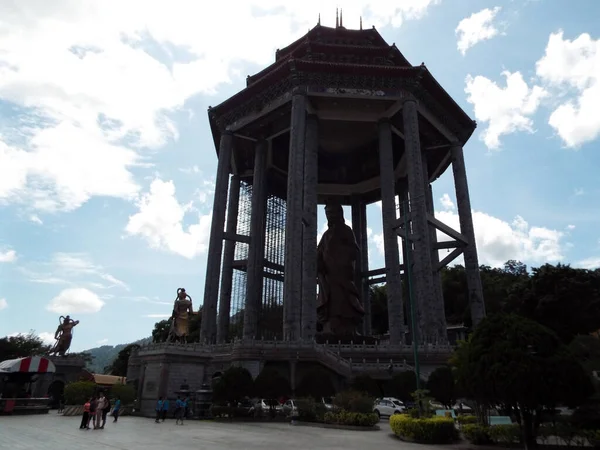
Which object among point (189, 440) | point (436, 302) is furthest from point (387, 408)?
point (436, 302)

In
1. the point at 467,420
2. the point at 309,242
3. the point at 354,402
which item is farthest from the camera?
the point at 309,242

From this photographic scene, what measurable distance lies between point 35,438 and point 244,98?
4029 cm

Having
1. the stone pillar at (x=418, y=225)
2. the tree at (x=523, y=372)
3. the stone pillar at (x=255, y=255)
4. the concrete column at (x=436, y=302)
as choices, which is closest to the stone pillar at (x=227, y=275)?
the stone pillar at (x=255, y=255)

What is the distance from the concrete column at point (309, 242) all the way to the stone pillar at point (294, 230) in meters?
0.65

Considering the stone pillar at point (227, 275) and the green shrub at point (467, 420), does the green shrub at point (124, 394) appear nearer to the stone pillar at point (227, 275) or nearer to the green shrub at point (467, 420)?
the stone pillar at point (227, 275)

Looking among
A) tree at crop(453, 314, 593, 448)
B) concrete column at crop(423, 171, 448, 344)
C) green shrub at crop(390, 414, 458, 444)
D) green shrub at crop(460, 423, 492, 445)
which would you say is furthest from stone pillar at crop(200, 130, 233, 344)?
tree at crop(453, 314, 593, 448)

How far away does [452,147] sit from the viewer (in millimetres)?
51719

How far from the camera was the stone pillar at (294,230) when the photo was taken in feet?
118

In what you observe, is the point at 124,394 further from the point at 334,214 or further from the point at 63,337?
the point at 334,214

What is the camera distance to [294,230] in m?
37.9

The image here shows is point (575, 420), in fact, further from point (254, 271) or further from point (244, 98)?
point (244, 98)

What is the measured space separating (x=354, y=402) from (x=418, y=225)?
23086mm

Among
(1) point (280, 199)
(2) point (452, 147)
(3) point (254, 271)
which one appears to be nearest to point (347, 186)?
(1) point (280, 199)

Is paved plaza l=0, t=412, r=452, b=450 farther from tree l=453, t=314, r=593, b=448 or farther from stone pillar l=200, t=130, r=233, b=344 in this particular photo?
stone pillar l=200, t=130, r=233, b=344
